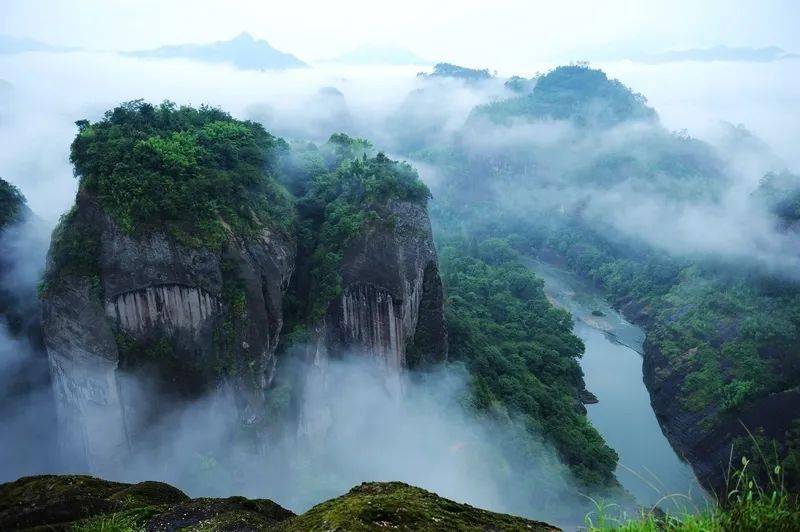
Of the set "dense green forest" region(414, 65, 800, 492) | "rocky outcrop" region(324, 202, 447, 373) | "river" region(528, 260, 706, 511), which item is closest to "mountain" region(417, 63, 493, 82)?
"dense green forest" region(414, 65, 800, 492)

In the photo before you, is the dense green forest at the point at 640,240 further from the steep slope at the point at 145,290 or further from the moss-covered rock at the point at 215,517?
the steep slope at the point at 145,290

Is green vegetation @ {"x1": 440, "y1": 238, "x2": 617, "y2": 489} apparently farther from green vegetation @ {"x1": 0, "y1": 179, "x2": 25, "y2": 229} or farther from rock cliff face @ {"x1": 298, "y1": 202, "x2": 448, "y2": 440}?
green vegetation @ {"x1": 0, "y1": 179, "x2": 25, "y2": 229}

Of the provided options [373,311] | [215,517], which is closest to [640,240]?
[373,311]

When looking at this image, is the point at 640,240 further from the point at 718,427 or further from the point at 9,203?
the point at 9,203

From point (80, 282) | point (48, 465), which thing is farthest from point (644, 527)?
point (48, 465)

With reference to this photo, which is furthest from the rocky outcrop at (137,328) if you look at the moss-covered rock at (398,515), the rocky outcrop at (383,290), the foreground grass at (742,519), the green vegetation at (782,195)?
the green vegetation at (782,195)

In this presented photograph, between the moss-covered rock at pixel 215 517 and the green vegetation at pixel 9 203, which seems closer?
the moss-covered rock at pixel 215 517
